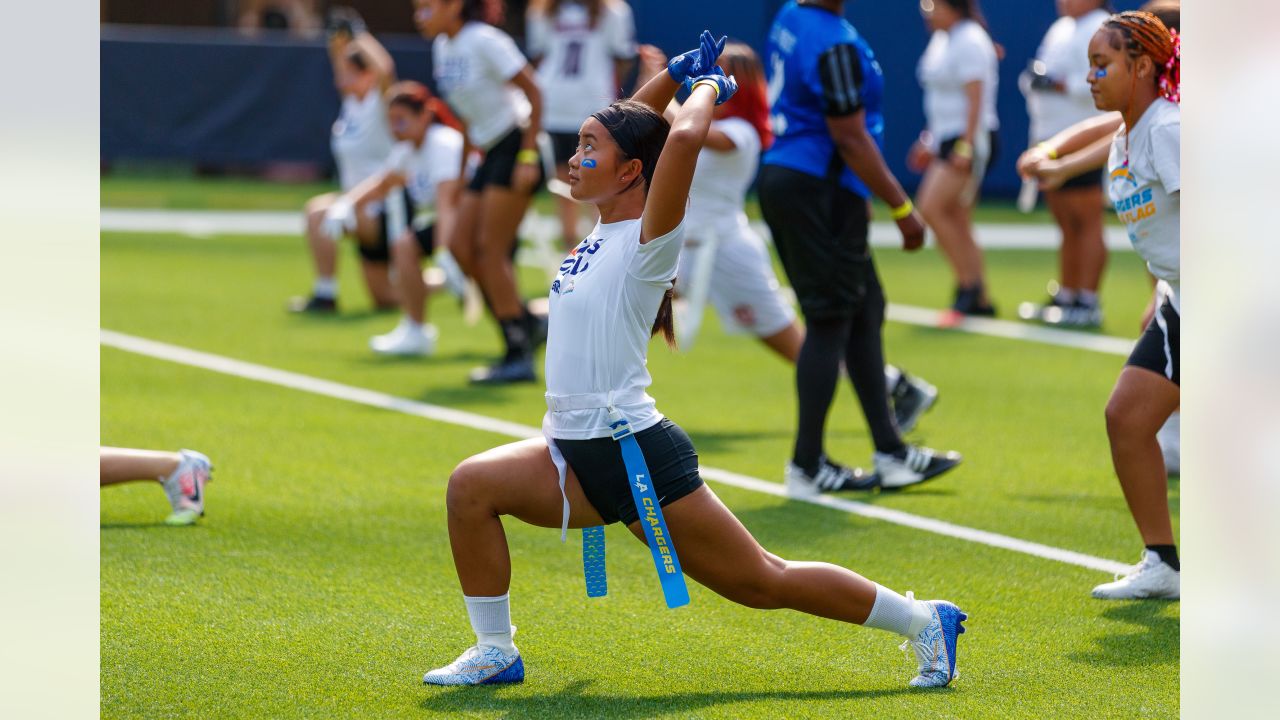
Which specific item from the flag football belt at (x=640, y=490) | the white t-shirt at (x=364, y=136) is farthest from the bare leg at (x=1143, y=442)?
the white t-shirt at (x=364, y=136)

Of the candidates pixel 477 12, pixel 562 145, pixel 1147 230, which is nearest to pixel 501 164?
pixel 477 12

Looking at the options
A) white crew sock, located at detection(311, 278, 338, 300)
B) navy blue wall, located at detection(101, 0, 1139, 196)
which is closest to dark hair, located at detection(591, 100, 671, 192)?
white crew sock, located at detection(311, 278, 338, 300)

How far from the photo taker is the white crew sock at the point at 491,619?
4.14 meters

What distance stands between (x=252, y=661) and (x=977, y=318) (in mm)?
8493

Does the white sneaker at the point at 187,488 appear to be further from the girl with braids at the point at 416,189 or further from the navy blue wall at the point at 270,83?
the navy blue wall at the point at 270,83

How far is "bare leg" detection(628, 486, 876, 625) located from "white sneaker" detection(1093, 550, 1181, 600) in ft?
4.02

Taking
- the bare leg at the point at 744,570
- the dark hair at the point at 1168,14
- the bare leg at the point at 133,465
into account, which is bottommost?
the bare leg at the point at 133,465

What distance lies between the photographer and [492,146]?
30.6 ft

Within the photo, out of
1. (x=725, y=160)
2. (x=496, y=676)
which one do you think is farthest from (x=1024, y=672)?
(x=725, y=160)

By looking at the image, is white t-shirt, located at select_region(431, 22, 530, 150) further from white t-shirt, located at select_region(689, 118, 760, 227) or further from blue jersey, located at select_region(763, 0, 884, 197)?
blue jersey, located at select_region(763, 0, 884, 197)

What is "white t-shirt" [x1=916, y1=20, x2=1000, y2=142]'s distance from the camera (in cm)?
1174

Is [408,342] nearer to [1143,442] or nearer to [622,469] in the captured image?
[1143,442]

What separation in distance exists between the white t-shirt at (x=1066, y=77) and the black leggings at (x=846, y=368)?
5.16 meters
